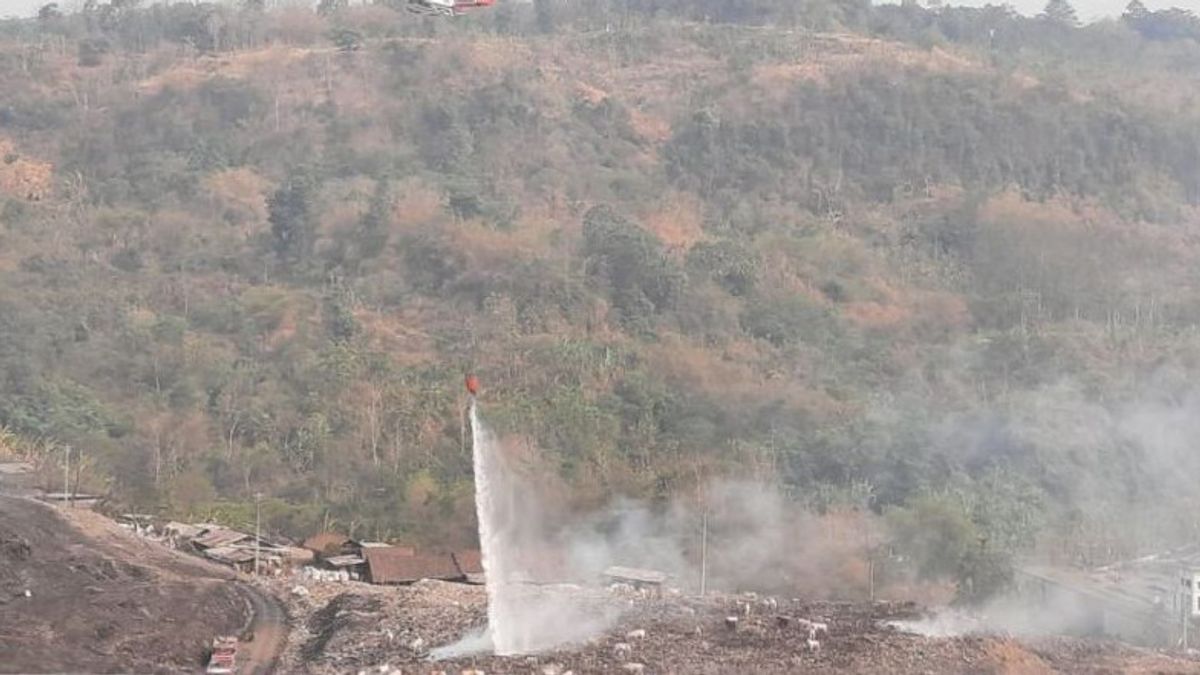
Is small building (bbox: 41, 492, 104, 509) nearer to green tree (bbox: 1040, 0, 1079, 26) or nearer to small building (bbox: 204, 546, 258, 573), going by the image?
small building (bbox: 204, 546, 258, 573)

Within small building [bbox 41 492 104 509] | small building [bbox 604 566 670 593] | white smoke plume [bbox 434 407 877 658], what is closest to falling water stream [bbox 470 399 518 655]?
small building [bbox 604 566 670 593]

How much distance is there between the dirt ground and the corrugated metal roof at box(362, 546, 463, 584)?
171 inches

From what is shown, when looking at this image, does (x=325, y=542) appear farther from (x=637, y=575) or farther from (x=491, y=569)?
(x=491, y=569)

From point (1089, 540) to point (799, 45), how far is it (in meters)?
50.2

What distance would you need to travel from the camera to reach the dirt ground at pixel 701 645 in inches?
885

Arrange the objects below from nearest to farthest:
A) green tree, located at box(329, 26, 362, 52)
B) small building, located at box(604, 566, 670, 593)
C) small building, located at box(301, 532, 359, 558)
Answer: small building, located at box(604, 566, 670, 593) → small building, located at box(301, 532, 359, 558) → green tree, located at box(329, 26, 362, 52)

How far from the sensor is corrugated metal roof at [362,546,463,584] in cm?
3356

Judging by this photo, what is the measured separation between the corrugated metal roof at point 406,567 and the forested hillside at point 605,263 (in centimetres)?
425

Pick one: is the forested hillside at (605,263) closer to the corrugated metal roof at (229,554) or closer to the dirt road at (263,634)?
the corrugated metal roof at (229,554)

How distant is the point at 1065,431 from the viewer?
4369cm

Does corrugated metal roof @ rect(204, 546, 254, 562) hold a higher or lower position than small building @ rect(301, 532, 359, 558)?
higher

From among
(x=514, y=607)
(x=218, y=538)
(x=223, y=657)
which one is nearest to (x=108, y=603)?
(x=223, y=657)

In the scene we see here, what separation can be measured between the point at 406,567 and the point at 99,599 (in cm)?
735

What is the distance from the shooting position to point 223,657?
82.7 feet
